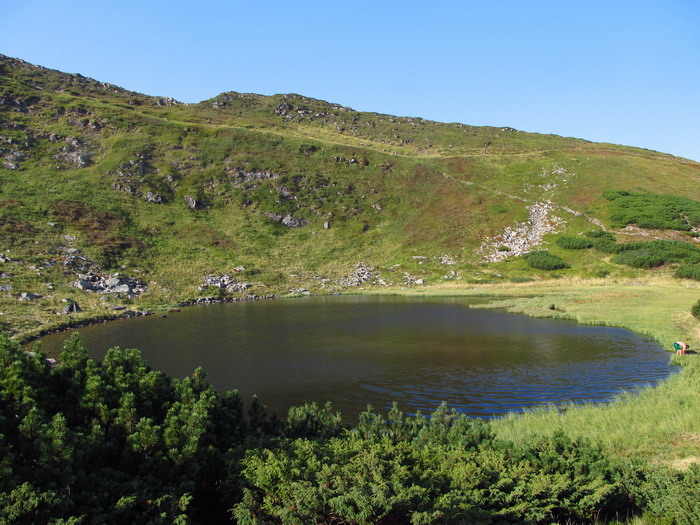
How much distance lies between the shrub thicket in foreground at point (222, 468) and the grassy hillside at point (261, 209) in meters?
34.2

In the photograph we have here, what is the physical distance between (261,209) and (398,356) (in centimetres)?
7184

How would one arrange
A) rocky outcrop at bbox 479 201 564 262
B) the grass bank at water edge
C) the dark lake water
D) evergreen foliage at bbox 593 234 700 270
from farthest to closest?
1. rocky outcrop at bbox 479 201 564 262
2. evergreen foliage at bbox 593 234 700 270
3. the dark lake water
4. the grass bank at water edge

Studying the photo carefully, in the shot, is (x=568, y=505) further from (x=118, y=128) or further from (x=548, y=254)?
(x=118, y=128)

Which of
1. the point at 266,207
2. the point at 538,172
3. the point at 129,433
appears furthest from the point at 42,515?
the point at 538,172

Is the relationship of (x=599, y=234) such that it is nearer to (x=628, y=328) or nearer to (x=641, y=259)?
(x=641, y=259)

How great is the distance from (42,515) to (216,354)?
2452 cm

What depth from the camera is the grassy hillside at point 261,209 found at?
61.2 m

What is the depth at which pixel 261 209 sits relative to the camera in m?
94.1

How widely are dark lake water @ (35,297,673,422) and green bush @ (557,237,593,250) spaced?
37.3 metres

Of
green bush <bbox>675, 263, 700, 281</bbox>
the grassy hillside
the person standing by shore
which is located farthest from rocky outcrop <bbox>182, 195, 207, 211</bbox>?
green bush <bbox>675, 263, 700, 281</bbox>

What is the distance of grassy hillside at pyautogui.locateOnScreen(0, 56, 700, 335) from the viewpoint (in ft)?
201

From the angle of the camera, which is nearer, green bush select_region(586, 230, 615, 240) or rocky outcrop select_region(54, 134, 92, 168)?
green bush select_region(586, 230, 615, 240)

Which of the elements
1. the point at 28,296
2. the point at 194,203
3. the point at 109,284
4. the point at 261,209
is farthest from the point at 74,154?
the point at 28,296

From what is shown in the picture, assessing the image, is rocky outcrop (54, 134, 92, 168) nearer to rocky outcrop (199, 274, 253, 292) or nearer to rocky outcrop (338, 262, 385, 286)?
rocky outcrop (199, 274, 253, 292)
